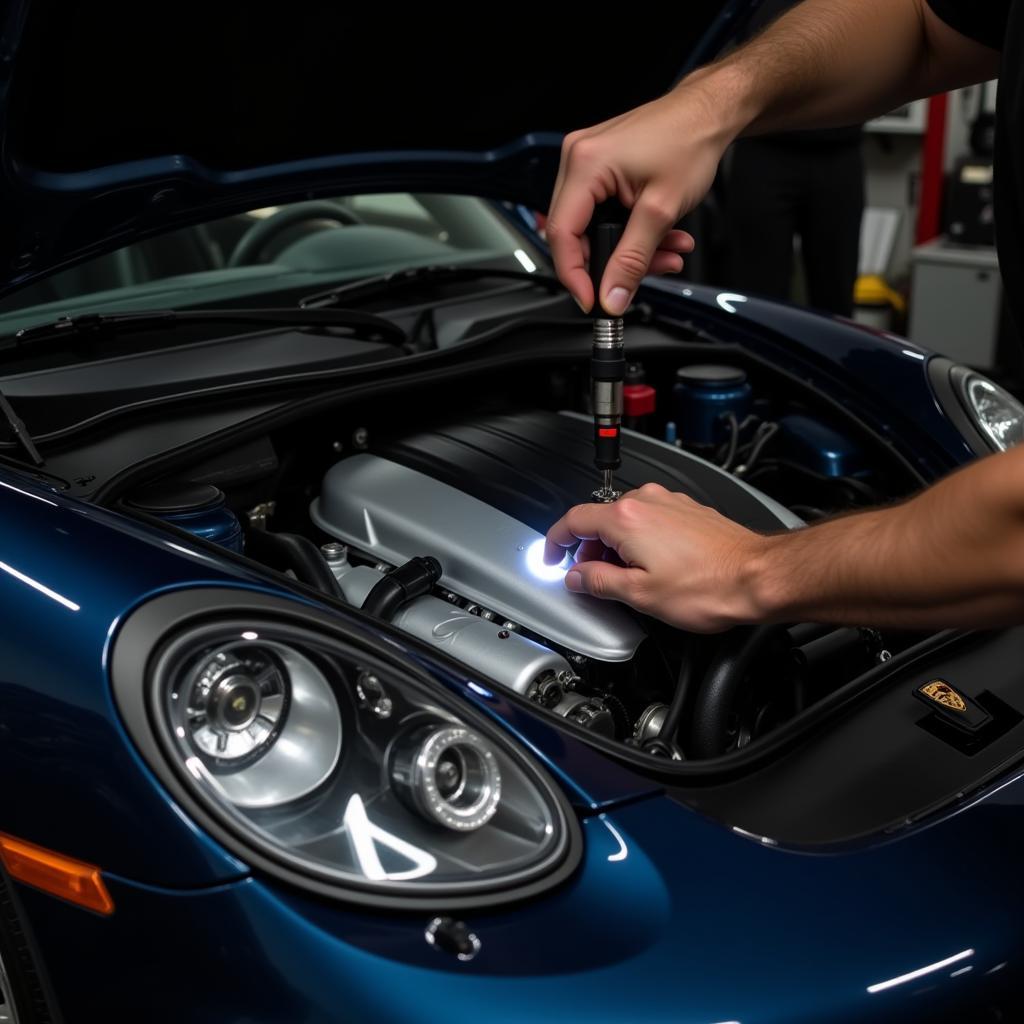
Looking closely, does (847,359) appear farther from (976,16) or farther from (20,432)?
(20,432)

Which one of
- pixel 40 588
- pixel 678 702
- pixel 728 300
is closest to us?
pixel 40 588

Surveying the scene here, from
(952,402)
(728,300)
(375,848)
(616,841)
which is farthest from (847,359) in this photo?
(375,848)

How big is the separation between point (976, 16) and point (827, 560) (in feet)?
2.68

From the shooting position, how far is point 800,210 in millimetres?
3982

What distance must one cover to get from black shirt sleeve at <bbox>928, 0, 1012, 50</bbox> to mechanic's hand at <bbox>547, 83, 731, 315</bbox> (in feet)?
1.37

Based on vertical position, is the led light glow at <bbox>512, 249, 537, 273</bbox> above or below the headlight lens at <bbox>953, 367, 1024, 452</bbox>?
above

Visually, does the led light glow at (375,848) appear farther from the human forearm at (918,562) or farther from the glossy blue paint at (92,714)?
the human forearm at (918,562)

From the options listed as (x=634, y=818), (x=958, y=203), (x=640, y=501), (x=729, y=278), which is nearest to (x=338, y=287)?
(x=640, y=501)

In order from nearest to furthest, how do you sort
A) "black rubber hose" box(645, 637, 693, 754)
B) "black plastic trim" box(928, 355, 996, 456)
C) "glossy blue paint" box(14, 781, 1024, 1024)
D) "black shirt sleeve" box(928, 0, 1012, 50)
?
"glossy blue paint" box(14, 781, 1024, 1024), "black rubber hose" box(645, 637, 693, 754), "black shirt sleeve" box(928, 0, 1012, 50), "black plastic trim" box(928, 355, 996, 456)

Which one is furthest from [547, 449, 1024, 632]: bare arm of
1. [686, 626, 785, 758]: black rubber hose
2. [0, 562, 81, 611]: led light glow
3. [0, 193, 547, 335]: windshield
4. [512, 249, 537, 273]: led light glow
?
[512, 249, 537, 273]: led light glow

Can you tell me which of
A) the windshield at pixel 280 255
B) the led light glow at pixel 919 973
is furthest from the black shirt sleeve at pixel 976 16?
the led light glow at pixel 919 973

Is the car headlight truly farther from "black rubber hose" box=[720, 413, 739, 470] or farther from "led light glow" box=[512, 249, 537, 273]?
"led light glow" box=[512, 249, 537, 273]

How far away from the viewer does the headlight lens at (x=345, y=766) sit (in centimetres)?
94

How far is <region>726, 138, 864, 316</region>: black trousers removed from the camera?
3863 millimetres
